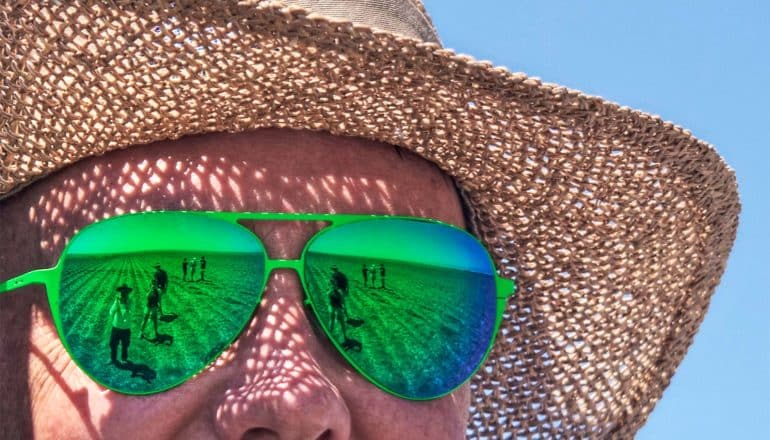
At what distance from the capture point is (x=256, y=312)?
2119 mm

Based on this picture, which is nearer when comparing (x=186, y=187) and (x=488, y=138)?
(x=186, y=187)

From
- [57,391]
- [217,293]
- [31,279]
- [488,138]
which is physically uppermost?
[488,138]

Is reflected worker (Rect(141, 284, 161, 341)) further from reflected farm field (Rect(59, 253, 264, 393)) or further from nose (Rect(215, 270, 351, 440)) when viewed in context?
nose (Rect(215, 270, 351, 440))

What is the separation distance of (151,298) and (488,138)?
0.69 meters

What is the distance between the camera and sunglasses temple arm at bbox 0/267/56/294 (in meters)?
2.11

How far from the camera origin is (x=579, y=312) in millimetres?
2682

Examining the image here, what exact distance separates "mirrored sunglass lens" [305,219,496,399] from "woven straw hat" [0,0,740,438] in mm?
188

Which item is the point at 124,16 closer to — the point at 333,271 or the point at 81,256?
the point at 81,256

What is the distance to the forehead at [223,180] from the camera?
2.17 meters

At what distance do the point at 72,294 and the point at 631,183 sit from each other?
1.07 m

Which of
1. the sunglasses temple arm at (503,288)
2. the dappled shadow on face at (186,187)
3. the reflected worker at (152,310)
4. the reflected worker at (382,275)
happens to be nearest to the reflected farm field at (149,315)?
the reflected worker at (152,310)

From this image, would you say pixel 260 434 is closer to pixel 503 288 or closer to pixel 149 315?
pixel 149 315

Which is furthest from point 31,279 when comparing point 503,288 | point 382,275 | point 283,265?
point 503,288

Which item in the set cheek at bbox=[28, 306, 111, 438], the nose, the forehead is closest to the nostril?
the nose
